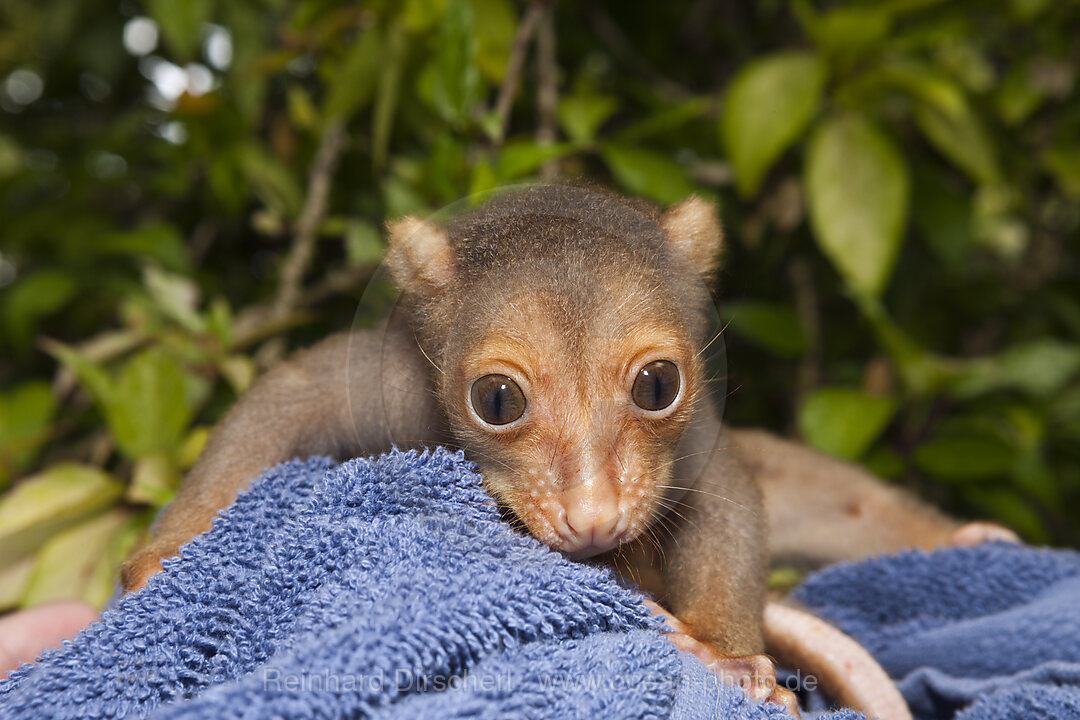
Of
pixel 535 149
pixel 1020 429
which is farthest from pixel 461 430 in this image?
pixel 1020 429

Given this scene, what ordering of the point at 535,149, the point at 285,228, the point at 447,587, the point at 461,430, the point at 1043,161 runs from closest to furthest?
the point at 447,587 < the point at 461,430 < the point at 535,149 < the point at 285,228 < the point at 1043,161

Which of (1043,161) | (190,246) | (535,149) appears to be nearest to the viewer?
(535,149)

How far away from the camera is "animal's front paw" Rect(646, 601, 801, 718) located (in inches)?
48.3

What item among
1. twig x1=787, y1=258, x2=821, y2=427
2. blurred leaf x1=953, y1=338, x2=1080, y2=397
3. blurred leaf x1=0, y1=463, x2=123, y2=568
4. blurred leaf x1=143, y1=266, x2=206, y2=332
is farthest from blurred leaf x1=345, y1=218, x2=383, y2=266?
blurred leaf x1=953, y1=338, x2=1080, y2=397

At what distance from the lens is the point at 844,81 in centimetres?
264

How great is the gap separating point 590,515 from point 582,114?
1864mm

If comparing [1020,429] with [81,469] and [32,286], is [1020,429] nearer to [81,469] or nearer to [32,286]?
[81,469]

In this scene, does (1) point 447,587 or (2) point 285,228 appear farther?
(2) point 285,228

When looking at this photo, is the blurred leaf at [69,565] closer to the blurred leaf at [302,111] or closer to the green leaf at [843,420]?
→ the blurred leaf at [302,111]

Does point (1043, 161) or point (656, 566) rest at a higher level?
point (1043, 161)

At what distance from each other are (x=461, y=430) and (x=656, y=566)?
0.49 metres

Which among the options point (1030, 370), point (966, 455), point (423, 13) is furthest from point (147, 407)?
point (1030, 370)

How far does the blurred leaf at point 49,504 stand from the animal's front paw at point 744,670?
1.56m

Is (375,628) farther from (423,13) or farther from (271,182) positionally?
(271,182)
